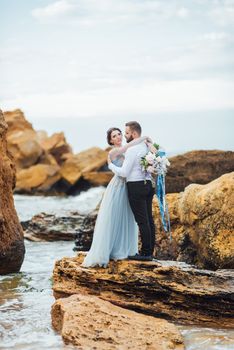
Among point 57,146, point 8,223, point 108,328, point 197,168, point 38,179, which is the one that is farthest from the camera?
point 57,146

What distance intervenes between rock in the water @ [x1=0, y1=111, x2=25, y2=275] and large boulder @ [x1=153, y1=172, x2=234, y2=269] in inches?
113

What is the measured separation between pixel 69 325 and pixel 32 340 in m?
0.54

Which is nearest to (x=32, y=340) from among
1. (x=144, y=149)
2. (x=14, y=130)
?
(x=144, y=149)

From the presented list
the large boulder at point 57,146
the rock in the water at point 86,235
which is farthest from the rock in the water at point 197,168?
the large boulder at point 57,146

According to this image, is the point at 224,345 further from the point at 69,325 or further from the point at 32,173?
the point at 32,173

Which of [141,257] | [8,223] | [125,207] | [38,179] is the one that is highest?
[125,207]

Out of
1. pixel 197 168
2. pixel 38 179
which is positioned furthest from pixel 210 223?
pixel 38 179

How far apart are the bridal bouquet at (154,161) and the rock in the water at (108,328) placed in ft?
5.99

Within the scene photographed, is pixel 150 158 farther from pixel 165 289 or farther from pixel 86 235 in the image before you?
pixel 86 235

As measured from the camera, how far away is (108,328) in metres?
6.96

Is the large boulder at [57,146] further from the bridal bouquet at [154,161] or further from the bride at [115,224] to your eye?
the bridal bouquet at [154,161]

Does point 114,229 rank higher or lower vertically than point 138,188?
lower

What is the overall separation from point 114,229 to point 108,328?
1880 mm

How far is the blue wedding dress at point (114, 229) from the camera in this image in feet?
28.0
